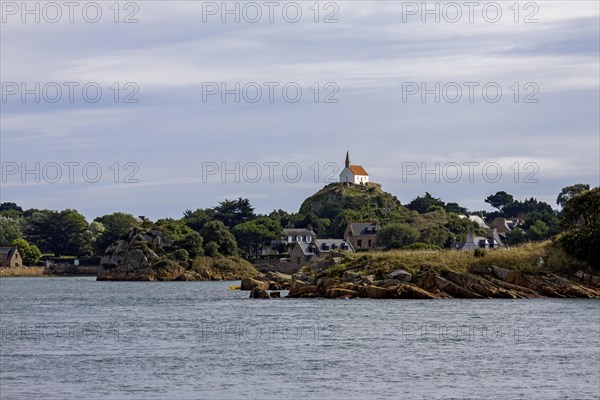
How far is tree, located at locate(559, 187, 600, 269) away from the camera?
68.9m

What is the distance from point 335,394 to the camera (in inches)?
1142

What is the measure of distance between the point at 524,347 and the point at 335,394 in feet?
43.6

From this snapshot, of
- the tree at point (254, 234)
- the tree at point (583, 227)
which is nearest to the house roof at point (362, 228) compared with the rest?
the tree at point (254, 234)

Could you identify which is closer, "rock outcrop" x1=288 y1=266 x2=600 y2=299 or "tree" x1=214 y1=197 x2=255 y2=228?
"rock outcrop" x1=288 y1=266 x2=600 y2=299

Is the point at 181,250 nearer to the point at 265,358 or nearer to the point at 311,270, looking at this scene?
the point at 311,270

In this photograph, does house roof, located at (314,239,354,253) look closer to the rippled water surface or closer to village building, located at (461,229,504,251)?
village building, located at (461,229,504,251)

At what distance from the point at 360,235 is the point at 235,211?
29020 mm

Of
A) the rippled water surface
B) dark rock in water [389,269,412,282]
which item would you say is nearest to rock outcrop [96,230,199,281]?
dark rock in water [389,269,412,282]

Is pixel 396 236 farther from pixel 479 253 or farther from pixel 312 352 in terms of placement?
pixel 312 352

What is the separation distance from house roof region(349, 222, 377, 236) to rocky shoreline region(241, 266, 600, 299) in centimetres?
8533

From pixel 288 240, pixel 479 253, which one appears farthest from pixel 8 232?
pixel 479 253

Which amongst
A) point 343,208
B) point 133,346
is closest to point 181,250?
point 343,208


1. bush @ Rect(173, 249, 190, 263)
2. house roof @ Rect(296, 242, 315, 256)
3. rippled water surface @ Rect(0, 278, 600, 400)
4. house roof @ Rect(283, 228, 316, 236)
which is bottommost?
rippled water surface @ Rect(0, 278, 600, 400)

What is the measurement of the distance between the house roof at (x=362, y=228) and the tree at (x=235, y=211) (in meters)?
25.3
